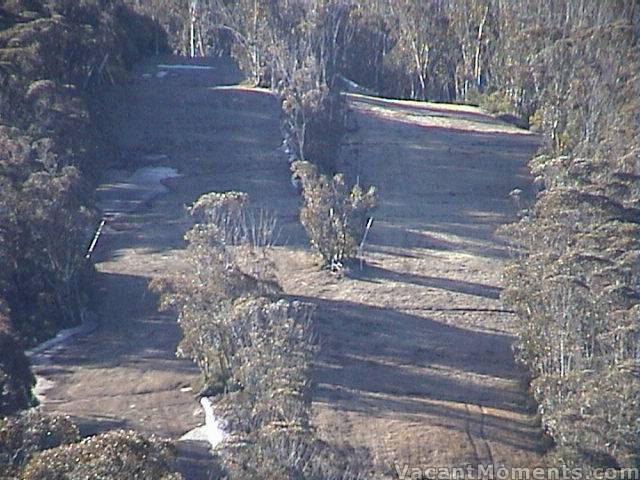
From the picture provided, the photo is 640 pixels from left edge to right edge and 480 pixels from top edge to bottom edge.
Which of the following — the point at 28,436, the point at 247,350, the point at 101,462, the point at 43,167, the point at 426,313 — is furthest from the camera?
the point at 43,167

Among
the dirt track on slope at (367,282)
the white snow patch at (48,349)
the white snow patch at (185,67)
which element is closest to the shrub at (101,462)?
the dirt track on slope at (367,282)

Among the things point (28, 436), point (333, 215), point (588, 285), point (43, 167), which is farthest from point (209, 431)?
point (43, 167)

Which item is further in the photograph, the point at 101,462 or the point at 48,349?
the point at 48,349

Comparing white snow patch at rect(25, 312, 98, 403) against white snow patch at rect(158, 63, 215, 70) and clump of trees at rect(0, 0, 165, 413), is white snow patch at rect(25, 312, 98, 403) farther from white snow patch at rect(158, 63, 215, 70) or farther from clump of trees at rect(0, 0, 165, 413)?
white snow patch at rect(158, 63, 215, 70)

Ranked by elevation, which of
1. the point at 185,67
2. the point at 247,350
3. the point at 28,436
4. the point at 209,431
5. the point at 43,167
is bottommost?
the point at 209,431

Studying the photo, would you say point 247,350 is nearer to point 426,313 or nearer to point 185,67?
point 426,313

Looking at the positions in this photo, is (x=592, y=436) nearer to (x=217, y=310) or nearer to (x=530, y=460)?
(x=530, y=460)

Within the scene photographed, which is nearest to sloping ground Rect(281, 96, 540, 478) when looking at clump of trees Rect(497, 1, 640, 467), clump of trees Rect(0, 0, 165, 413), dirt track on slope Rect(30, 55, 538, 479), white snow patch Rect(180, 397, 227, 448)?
dirt track on slope Rect(30, 55, 538, 479)
